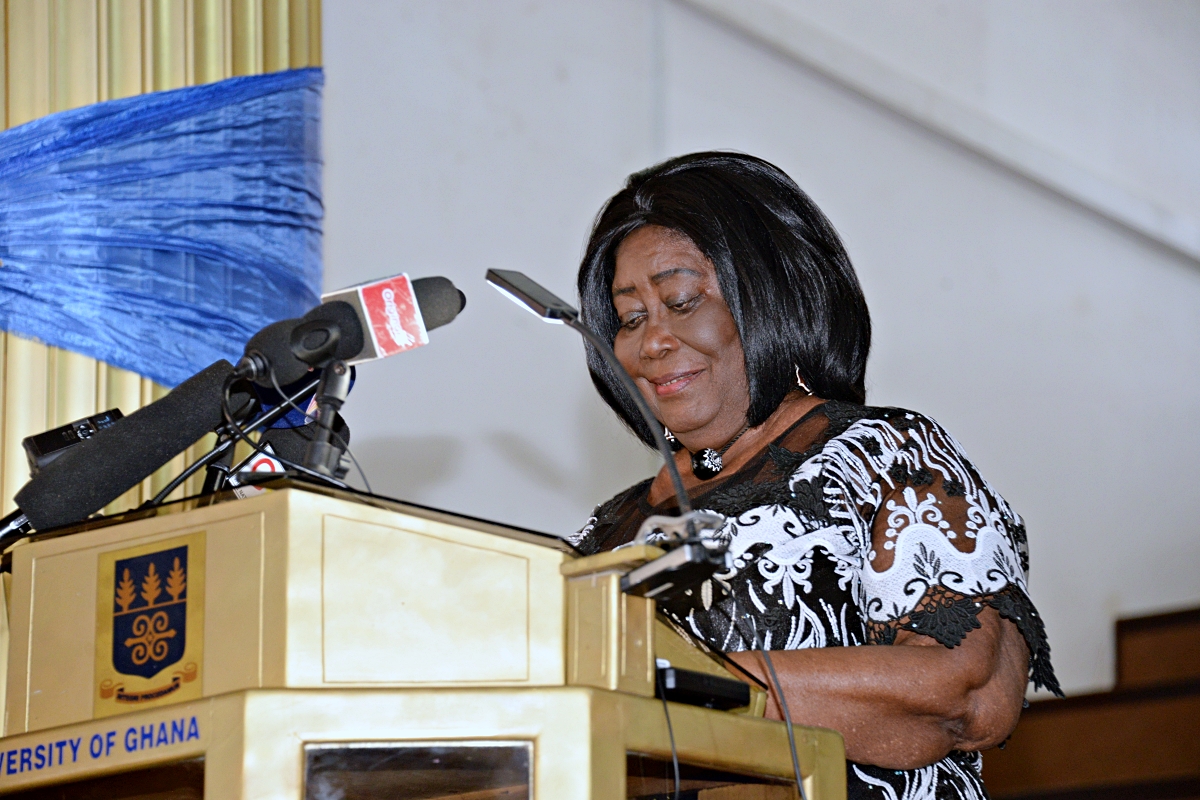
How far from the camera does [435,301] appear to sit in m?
1.22

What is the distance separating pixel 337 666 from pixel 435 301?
393 millimetres

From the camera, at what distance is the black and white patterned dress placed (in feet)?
4.79

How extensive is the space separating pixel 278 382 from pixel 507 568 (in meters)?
0.30

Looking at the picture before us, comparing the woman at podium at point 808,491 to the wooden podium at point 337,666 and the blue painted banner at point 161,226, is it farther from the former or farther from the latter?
the blue painted banner at point 161,226

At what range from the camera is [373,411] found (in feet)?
11.0

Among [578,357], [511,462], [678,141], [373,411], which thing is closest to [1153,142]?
[678,141]

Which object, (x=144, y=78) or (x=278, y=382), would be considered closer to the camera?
(x=278, y=382)

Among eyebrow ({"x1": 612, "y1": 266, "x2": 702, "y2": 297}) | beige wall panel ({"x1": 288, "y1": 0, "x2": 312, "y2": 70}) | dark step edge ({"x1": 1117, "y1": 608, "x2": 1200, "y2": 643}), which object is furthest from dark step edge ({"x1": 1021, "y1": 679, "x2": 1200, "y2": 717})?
beige wall panel ({"x1": 288, "y1": 0, "x2": 312, "y2": 70})

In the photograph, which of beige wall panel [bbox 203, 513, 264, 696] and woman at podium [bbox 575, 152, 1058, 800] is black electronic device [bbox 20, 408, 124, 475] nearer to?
beige wall panel [bbox 203, 513, 264, 696]

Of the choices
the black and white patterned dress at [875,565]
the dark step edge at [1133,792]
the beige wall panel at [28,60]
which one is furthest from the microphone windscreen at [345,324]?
the dark step edge at [1133,792]

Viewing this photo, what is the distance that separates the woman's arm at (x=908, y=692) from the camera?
1304 millimetres

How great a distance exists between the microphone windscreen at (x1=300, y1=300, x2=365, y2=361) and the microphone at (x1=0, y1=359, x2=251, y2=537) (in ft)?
0.36

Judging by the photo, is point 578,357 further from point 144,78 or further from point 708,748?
point 708,748

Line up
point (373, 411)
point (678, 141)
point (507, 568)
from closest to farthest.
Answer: point (507, 568)
point (373, 411)
point (678, 141)
